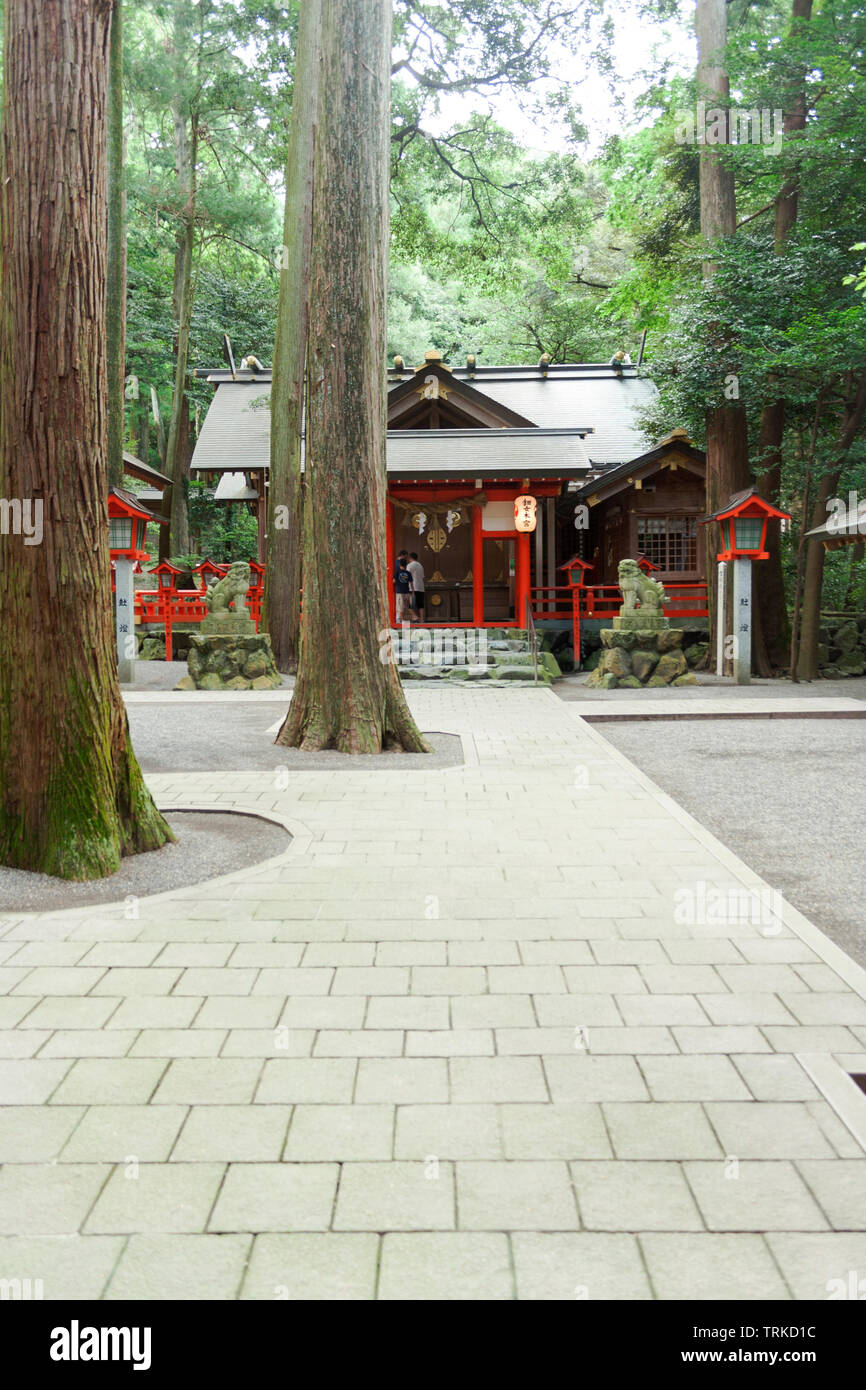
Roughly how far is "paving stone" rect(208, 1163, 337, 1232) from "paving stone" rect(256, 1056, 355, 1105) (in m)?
0.33

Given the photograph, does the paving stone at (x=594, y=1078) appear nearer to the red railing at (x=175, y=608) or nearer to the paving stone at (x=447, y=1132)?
the paving stone at (x=447, y=1132)

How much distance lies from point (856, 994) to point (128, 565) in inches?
562

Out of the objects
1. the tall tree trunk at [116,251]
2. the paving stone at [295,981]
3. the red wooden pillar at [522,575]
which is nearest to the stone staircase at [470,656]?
the red wooden pillar at [522,575]

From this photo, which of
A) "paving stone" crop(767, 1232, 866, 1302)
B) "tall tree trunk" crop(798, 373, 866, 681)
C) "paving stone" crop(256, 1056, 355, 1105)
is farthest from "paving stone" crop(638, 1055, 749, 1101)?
"tall tree trunk" crop(798, 373, 866, 681)

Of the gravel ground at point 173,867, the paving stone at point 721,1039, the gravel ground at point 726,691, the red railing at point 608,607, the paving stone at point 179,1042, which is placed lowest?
the paving stone at point 721,1039

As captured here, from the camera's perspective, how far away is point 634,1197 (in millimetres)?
2234

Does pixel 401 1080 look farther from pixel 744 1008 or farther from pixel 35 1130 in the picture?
pixel 744 1008

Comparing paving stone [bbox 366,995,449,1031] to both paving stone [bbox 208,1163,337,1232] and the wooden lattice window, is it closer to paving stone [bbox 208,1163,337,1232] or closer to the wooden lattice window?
paving stone [bbox 208,1163,337,1232]

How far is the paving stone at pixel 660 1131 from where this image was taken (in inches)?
95.3

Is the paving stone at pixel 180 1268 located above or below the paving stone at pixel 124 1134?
below

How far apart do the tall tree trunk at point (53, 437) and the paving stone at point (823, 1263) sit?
370cm

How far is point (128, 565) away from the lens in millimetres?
15781

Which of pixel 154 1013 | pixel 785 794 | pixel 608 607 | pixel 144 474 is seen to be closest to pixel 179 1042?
pixel 154 1013

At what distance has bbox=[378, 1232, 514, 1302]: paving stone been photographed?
192 cm
